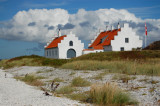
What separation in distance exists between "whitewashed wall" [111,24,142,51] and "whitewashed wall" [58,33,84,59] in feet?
24.0

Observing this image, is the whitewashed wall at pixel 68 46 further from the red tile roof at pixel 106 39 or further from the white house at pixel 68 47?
the red tile roof at pixel 106 39

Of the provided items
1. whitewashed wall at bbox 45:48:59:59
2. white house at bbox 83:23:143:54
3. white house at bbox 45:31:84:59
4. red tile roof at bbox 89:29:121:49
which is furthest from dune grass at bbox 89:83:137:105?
whitewashed wall at bbox 45:48:59:59

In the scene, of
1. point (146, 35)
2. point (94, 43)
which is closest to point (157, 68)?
point (146, 35)

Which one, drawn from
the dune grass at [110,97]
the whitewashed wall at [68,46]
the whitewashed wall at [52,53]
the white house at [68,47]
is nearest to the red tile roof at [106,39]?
the whitewashed wall at [68,46]

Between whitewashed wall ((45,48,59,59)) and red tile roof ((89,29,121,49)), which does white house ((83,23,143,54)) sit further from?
whitewashed wall ((45,48,59,59))

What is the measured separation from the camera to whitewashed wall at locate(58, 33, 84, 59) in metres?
45.4

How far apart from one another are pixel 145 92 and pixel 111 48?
35.3 meters

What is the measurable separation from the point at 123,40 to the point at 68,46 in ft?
39.5

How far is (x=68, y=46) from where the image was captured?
1809 inches

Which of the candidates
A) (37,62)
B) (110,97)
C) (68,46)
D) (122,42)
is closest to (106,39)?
(122,42)

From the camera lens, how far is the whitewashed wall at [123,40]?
44875 millimetres

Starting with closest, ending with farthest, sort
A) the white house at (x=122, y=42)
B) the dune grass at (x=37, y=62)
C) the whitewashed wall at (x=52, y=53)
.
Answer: the dune grass at (x=37, y=62) → the white house at (x=122, y=42) → the whitewashed wall at (x=52, y=53)

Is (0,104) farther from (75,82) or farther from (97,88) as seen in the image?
(75,82)

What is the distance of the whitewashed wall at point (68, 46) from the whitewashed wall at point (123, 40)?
7324 mm
